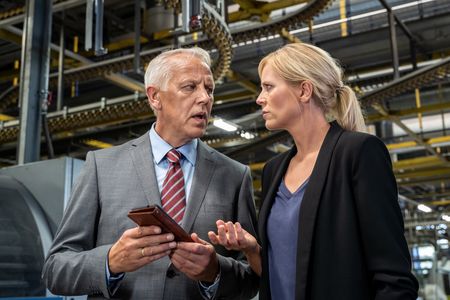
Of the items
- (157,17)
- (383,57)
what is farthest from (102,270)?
(383,57)

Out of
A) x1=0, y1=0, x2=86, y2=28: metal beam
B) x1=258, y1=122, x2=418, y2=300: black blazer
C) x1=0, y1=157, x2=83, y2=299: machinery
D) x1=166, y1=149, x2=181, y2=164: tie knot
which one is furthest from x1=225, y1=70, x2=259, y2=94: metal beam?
x1=258, y1=122, x2=418, y2=300: black blazer

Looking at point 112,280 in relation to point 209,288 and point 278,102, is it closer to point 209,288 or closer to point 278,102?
point 209,288

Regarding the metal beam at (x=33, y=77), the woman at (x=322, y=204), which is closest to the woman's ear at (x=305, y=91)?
the woman at (x=322, y=204)

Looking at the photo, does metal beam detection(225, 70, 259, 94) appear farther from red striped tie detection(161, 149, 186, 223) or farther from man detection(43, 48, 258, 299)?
red striped tie detection(161, 149, 186, 223)

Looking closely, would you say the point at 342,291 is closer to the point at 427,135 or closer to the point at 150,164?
the point at 150,164

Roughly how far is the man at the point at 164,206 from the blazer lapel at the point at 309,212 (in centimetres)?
22

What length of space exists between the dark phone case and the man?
2 centimetres

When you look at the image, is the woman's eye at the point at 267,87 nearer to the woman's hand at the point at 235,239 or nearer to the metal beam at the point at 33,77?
the woman's hand at the point at 235,239

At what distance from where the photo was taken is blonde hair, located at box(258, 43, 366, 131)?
1.33m

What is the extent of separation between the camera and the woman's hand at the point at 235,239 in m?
1.21

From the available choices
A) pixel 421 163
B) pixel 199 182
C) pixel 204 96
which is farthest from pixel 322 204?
pixel 421 163

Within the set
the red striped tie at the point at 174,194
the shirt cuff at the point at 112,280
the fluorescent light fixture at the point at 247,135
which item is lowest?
the shirt cuff at the point at 112,280

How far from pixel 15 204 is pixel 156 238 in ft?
4.13

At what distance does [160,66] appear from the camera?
Answer: 5.12 ft
